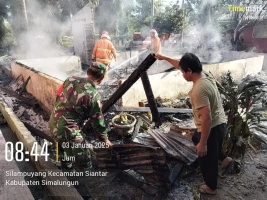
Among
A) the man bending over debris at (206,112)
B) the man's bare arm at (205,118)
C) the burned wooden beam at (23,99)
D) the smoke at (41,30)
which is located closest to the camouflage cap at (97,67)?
the man bending over debris at (206,112)

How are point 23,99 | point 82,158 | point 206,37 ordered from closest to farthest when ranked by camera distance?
point 82,158, point 23,99, point 206,37

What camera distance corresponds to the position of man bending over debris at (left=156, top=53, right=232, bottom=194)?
7.95 ft

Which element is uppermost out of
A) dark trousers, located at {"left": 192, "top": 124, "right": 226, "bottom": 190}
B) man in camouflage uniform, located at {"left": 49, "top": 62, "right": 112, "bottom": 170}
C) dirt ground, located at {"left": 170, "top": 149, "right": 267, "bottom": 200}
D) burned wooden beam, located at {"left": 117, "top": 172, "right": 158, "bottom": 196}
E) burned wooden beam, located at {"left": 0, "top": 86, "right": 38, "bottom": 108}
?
man in camouflage uniform, located at {"left": 49, "top": 62, "right": 112, "bottom": 170}

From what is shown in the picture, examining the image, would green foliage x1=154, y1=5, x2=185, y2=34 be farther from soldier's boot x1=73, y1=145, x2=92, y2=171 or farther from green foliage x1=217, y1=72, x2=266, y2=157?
soldier's boot x1=73, y1=145, x2=92, y2=171

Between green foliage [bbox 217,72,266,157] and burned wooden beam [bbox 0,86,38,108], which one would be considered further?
burned wooden beam [bbox 0,86,38,108]

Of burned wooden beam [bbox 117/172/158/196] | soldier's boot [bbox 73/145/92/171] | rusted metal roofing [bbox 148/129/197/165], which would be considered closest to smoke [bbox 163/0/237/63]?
rusted metal roofing [bbox 148/129/197/165]

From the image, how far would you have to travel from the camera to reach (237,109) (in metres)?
3.64

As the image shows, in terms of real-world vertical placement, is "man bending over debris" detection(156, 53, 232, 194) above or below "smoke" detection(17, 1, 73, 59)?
below

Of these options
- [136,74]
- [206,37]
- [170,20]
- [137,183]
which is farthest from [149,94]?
[206,37]

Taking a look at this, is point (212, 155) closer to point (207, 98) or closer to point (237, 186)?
point (207, 98)
